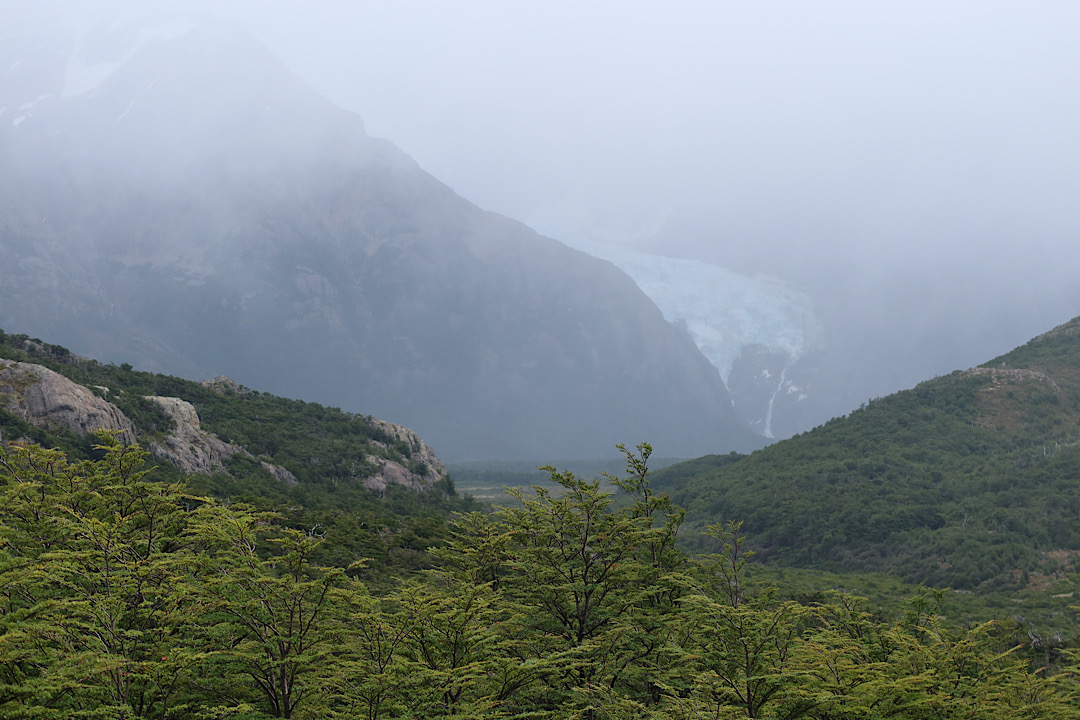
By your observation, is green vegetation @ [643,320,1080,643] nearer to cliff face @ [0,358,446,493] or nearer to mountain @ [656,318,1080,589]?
mountain @ [656,318,1080,589]

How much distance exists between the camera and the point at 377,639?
15.5 meters

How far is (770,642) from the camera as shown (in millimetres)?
17953

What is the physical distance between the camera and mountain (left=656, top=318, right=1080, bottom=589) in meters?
68.3

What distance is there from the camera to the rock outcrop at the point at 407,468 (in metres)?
78.8

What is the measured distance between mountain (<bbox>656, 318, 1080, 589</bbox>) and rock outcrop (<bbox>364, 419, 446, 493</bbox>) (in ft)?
129

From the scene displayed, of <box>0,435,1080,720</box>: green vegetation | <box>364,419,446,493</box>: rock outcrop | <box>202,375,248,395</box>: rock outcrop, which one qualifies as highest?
<box>202,375,248,395</box>: rock outcrop

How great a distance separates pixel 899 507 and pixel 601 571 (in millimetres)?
73800

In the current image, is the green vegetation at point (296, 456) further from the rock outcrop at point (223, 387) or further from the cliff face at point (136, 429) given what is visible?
the cliff face at point (136, 429)

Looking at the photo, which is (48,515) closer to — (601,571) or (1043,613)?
(601,571)

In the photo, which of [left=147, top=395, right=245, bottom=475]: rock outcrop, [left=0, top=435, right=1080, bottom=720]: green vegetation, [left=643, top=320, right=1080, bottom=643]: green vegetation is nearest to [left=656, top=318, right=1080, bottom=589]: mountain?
[left=643, top=320, right=1080, bottom=643]: green vegetation

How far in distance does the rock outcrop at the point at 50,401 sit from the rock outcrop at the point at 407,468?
28.6 meters

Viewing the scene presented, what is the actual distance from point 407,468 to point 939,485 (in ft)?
221

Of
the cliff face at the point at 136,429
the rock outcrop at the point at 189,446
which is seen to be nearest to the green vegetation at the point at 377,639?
the cliff face at the point at 136,429

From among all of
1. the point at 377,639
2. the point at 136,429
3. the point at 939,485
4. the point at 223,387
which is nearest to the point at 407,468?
the point at 223,387
